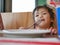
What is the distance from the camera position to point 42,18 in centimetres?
121

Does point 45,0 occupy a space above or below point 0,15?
above

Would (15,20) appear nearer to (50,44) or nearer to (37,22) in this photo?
(37,22)

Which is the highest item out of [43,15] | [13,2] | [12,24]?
[13,2]

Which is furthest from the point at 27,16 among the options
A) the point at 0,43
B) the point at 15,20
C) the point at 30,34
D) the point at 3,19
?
the point at 0,43

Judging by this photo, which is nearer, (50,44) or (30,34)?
(50,44)

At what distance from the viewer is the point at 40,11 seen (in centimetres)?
124

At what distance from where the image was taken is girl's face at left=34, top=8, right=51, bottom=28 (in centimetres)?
120

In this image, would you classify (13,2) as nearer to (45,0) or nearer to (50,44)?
(45,0)

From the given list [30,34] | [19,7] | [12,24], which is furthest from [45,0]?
[30,34]

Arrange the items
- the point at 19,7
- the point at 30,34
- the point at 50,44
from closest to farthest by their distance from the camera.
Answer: the point at 50,44, the point at 30,34, the point at 19,7

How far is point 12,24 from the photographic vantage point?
144 cm

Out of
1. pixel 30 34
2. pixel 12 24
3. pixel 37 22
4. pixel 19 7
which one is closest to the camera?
pixel 30 34

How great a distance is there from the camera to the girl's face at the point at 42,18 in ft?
3.95

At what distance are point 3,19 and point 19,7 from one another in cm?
77
